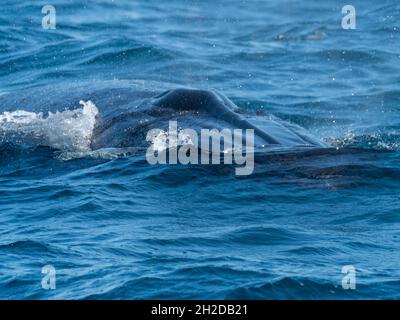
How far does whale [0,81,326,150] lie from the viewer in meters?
13.1

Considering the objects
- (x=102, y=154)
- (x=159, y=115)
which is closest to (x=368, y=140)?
(x=159, y=115)

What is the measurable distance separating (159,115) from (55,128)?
5.16ft

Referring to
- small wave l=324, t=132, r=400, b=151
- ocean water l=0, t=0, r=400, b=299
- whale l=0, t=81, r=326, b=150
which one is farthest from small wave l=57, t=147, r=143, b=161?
small wave l=324, t=132, r=400, b=151

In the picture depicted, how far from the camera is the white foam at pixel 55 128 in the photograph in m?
14.0

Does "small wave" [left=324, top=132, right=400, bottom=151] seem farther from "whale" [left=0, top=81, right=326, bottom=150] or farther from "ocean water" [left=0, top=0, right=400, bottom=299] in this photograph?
"whale" [left=0, top=81, right=326, bottom=150]

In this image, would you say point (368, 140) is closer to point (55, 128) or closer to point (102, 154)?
point (102, 154)

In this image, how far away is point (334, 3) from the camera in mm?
30578

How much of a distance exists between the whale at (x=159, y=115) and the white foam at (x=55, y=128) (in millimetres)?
90

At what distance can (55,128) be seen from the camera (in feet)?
47.1

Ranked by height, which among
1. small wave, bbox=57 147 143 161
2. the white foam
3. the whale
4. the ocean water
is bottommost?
the ocean water

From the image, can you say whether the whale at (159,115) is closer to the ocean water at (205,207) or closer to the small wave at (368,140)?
the ocean water at (205,207)

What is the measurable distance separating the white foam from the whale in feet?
0.29

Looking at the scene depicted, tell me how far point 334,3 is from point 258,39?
5.61 metres

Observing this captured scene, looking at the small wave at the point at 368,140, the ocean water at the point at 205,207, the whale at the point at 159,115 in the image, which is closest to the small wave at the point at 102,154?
the ocean water at the point at 205,207
